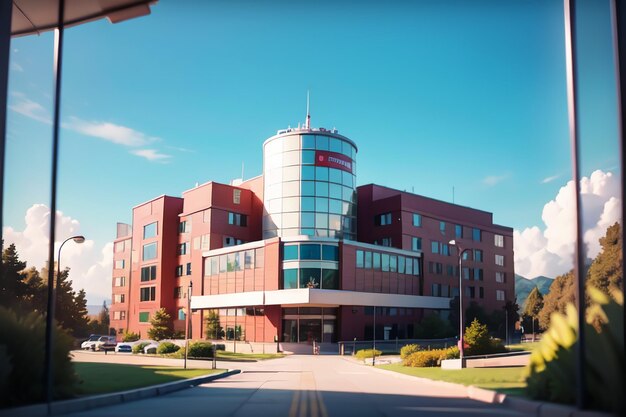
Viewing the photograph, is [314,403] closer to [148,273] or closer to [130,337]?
[130,337]

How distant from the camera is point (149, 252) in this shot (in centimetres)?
8575

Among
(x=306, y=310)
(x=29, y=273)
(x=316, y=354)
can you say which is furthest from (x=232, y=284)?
(x=29, y=273)

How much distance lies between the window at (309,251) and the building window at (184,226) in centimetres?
2295

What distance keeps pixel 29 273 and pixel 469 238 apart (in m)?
57.9

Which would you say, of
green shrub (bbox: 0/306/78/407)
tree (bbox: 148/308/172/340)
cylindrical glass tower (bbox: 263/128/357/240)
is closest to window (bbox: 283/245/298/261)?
cylindrical glass tower (bbox: 263/128/357/240)

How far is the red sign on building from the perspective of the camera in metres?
71.1

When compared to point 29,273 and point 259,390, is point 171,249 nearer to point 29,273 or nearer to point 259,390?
point 29,273

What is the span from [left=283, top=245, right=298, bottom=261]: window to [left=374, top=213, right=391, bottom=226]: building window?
1824 cm

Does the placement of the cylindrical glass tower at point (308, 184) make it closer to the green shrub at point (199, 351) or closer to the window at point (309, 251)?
the window at point (309, 251)

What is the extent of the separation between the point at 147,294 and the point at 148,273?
301cm

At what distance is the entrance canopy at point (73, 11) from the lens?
16.3 meters

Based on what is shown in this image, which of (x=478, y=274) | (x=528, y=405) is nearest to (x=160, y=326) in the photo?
(x=478, y=274)

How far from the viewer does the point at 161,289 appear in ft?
269

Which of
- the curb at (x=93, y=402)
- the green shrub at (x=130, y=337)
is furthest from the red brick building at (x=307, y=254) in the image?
the curb at (x=93, y=402)
